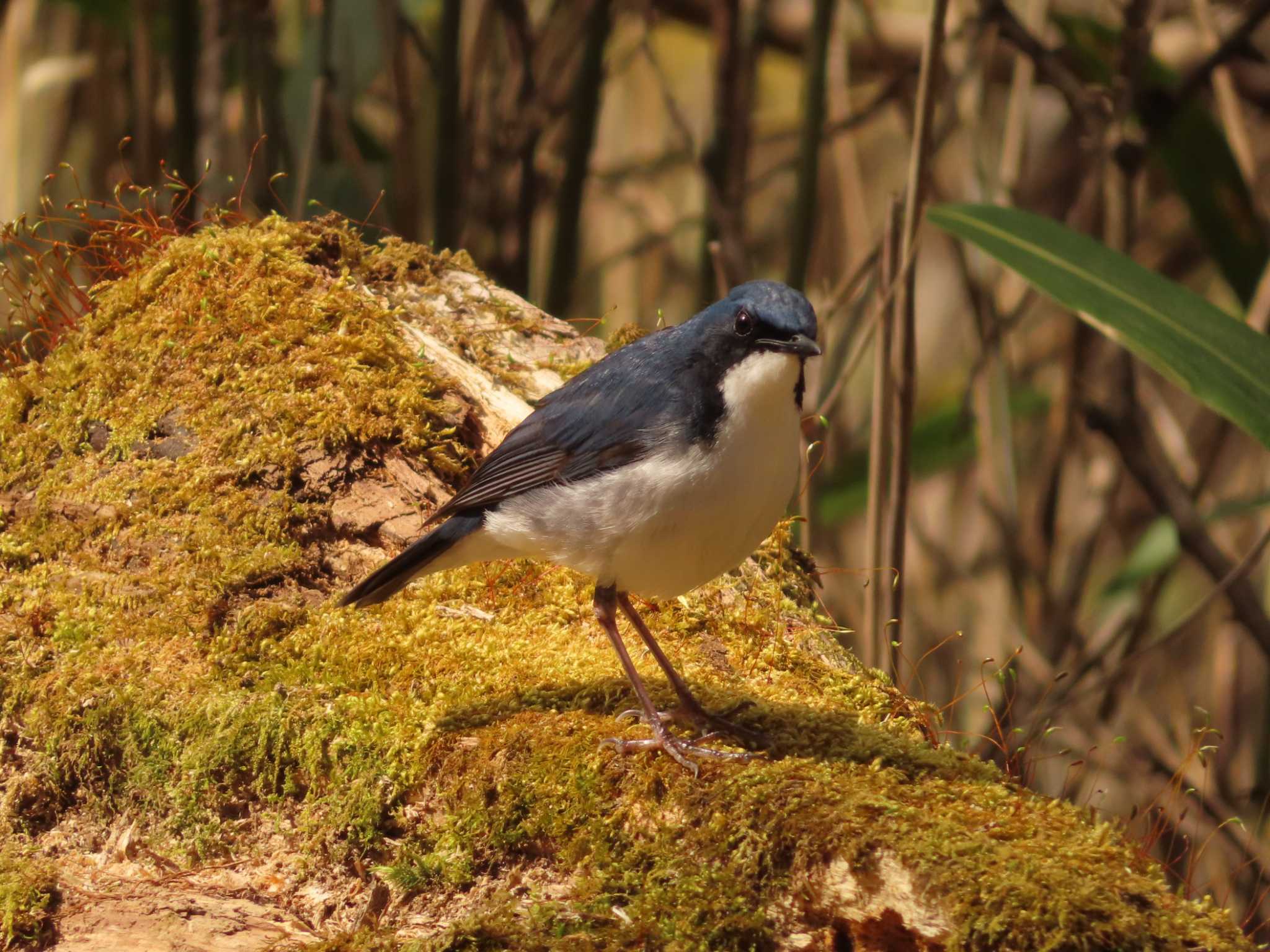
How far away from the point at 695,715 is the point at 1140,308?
1.60m

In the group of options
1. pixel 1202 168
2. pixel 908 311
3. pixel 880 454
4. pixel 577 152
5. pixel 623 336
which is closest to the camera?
pixel 908 311

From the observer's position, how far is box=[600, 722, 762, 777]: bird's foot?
2.79 metres

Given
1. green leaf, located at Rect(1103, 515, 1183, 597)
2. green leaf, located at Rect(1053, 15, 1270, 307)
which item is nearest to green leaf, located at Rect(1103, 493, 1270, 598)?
green leaf, located at Rect(1103, 515, 1183, 597)

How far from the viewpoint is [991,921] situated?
2209 mm

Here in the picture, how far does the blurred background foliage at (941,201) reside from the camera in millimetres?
5492

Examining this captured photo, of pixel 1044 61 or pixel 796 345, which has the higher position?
pixel 1044 61

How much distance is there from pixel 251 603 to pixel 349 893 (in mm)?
924

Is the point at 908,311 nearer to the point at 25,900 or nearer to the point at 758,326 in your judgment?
the point at 758,326

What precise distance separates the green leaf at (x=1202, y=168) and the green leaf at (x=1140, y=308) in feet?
8.01

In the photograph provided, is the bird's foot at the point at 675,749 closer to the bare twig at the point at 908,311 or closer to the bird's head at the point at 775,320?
the bird's head at the point at 775,320

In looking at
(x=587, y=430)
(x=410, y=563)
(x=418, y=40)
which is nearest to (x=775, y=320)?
(x=587, y=430)

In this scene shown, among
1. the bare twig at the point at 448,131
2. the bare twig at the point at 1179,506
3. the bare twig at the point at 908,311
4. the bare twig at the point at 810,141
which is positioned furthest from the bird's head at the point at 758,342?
the bare twig at the point at 448,131

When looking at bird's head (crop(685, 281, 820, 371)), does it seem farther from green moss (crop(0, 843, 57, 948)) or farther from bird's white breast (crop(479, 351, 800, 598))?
green moss (crop(0, 843, 57, 948))

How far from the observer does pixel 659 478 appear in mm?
2887
